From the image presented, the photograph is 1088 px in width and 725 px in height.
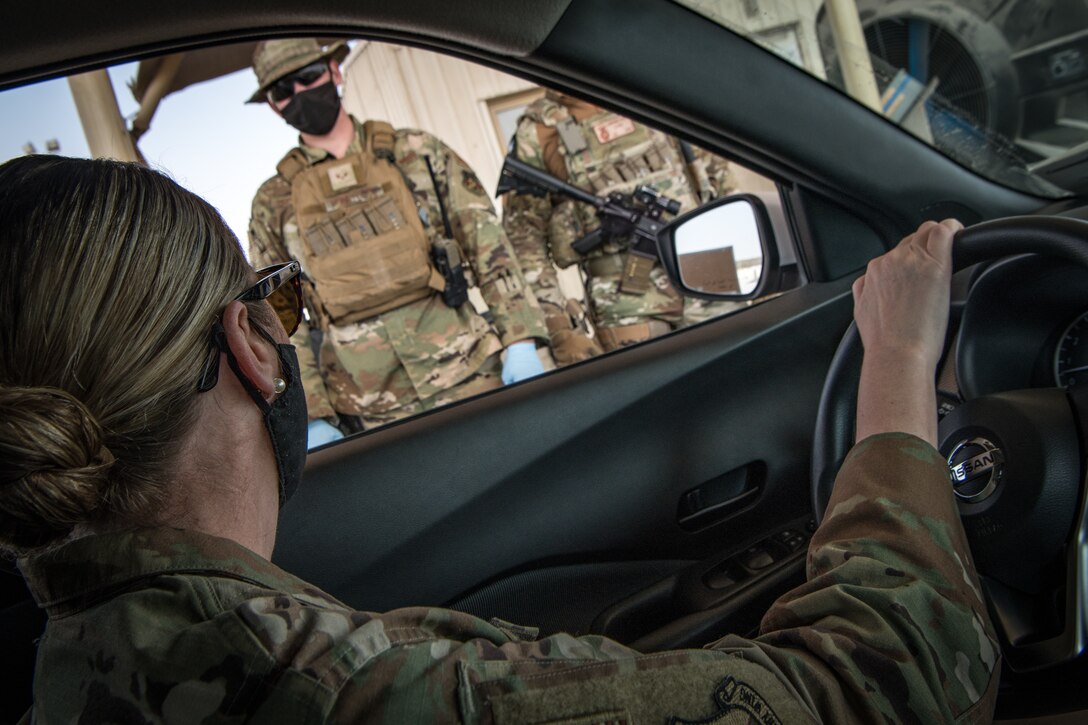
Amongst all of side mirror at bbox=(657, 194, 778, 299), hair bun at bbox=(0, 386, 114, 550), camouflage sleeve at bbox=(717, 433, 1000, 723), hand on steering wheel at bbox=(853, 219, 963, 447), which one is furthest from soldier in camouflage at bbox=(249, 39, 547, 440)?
hair bun at bbox=(0, 386, 114, 550)

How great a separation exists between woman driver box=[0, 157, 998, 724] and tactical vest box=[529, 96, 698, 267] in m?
3.02

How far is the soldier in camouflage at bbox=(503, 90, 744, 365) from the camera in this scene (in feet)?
11.8

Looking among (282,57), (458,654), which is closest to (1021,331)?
(458,654)

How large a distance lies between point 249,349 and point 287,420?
99 millimetres

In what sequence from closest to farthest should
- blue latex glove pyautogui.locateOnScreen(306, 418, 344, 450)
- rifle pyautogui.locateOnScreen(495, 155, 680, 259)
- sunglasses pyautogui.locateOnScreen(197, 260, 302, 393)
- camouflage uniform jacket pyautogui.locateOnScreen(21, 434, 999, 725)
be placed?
1. camouflage uniform jacket pyautogui.locateOnScreen(21, 434, 999, 725)
2. sunglasses pyautogui.locateOnScreen(197, 260, 302, 393)
3. blue latex glove pyautogui.locateOnScreen(306, 418, 344, 450)
4. rifle pyautogui.locateOnScreen(495, 155, 680, 259)

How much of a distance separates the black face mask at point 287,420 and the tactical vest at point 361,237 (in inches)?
75.1

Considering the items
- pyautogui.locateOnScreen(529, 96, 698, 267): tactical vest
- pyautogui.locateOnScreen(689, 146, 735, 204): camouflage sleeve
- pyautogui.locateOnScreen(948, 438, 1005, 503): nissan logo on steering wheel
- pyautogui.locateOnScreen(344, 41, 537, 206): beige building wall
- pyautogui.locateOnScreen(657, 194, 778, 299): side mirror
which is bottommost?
pyautogui.locateOnScreen(948, 438, 1005, 503): nissan logo on steering wheel

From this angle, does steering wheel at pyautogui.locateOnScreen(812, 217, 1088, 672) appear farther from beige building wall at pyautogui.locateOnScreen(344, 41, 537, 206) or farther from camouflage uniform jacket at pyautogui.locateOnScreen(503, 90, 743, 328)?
beige building wall at pyautogui.locateOnScreen(344, 41, 537, 206)

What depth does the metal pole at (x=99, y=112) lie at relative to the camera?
66.9 inches

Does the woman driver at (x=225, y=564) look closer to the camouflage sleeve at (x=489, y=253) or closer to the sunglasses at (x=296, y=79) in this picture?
the camouflage sleeve at (x=489, y=253)

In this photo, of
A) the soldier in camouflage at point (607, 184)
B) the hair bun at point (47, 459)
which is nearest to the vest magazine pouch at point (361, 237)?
the soldier in camouflage at point (607, 184)

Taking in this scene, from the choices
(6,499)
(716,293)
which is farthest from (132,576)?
(716,293)

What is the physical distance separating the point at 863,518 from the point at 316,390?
2126 mm

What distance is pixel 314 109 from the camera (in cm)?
264
